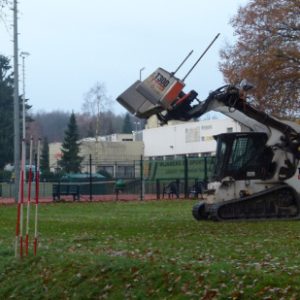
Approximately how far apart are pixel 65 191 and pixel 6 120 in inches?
1339

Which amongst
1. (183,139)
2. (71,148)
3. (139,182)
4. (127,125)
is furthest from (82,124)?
(139,182)

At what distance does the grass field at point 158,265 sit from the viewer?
426 inches

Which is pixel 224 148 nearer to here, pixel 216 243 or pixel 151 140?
pixel 216 243

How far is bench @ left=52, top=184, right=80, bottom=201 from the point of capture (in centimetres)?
4447

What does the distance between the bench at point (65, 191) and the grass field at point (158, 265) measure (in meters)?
24.2

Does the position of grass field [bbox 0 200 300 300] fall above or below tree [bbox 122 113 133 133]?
below

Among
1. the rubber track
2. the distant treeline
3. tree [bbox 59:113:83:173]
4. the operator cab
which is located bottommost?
the rubber track

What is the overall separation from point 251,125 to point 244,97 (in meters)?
1.19

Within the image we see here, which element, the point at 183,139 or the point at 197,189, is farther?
the point at 183,139

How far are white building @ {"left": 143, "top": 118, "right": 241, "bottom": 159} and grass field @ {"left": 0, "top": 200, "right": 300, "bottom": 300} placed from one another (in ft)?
198

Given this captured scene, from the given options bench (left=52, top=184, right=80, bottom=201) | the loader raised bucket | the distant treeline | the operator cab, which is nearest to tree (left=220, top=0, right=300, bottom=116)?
bench (left=52, top=184, right=80, bottom=201)

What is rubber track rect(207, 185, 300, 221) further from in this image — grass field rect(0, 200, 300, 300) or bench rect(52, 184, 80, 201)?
bench rect(52, 184, 80, 201)

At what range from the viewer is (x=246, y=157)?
24.1m

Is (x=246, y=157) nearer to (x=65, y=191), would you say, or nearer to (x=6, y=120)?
(x=65, y=191)
